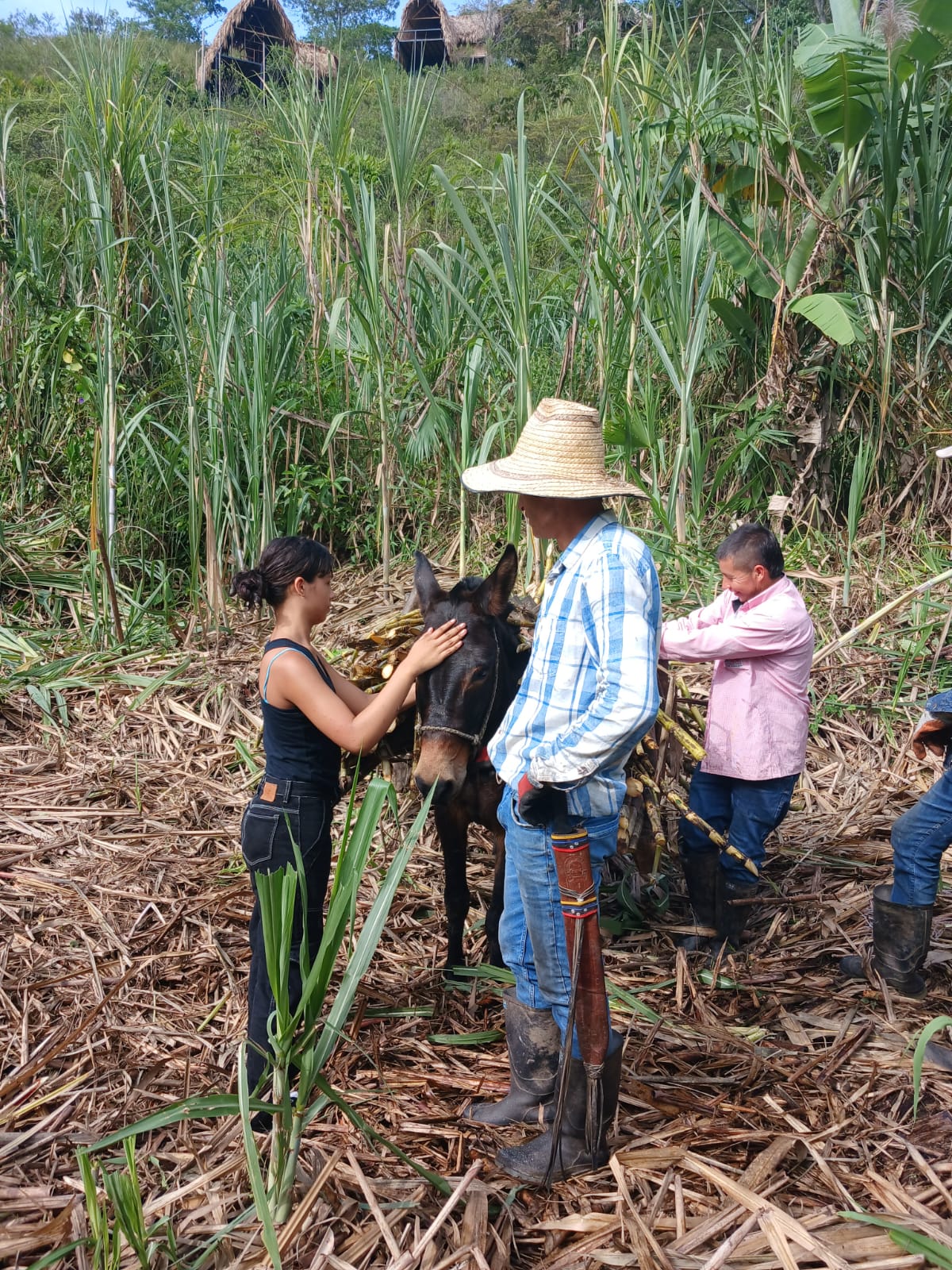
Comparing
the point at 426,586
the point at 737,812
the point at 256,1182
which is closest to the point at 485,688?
the point at 426,586

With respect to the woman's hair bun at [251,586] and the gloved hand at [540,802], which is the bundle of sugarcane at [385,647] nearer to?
the woman's hair bun at [251,586]

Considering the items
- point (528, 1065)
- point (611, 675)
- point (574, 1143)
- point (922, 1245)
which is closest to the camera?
point (922, 1245)

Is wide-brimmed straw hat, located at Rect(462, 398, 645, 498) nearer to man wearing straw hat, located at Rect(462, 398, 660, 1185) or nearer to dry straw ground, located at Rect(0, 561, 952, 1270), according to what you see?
man wearing straw hat, located at Rect(462, 398, 660, 1185)

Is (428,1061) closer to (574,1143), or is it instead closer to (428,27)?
(574,1143)

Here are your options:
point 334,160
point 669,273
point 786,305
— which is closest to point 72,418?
point 334,160

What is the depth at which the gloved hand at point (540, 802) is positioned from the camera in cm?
242

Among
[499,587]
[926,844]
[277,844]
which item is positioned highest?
[499,587]

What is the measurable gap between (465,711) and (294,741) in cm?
51

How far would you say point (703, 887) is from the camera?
13.2ft

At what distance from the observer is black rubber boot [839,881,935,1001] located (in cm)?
354

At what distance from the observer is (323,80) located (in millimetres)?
6777

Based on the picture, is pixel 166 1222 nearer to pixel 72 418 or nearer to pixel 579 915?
pixel 579 915

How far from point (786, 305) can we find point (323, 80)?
132 inches

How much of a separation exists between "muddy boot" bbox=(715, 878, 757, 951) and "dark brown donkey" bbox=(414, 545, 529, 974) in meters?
0.93
